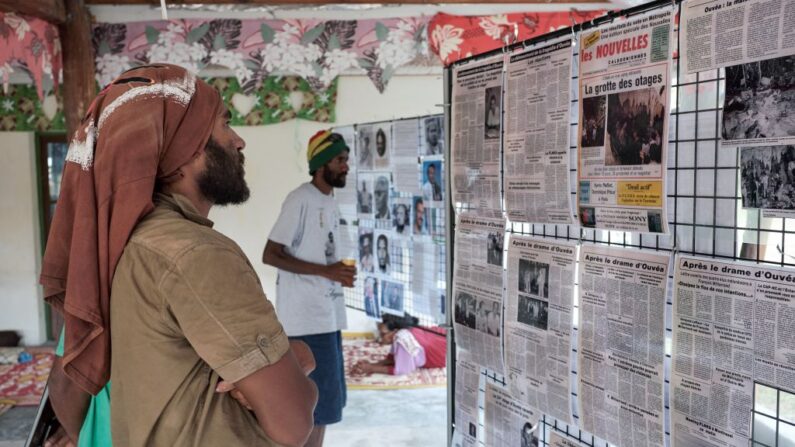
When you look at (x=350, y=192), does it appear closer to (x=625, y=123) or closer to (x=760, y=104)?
(x=625, y=123)

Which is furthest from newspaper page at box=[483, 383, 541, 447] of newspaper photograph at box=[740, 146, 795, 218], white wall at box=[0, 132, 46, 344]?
white wall at box=[0, 132, 46, 344]

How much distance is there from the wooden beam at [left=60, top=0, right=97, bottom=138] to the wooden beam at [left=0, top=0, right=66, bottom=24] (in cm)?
6

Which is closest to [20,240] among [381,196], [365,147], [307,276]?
[365,147]

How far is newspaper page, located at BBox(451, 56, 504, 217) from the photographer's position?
1.82 m

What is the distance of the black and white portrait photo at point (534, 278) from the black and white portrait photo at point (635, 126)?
34 centimetres

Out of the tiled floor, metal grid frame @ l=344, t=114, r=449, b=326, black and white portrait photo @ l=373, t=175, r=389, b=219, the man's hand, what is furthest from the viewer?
the tiled floor

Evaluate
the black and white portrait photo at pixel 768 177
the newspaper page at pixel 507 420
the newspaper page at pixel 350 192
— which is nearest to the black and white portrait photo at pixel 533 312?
the newspaper page at pixel 507 420

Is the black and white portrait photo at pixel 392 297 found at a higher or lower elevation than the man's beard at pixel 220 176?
lower

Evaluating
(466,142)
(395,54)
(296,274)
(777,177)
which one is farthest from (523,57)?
(395,54)

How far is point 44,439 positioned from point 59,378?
201mm

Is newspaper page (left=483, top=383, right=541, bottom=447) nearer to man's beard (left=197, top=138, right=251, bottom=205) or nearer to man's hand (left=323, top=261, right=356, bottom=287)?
man's beard (left=197, top=138, right=251, bottom=205)

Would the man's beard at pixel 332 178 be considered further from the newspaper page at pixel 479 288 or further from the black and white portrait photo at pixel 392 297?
the newspaper page at pixel 479 288

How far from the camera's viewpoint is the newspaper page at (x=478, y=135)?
5.96 ft

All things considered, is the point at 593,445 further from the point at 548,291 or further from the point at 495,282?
the point at 495,282
